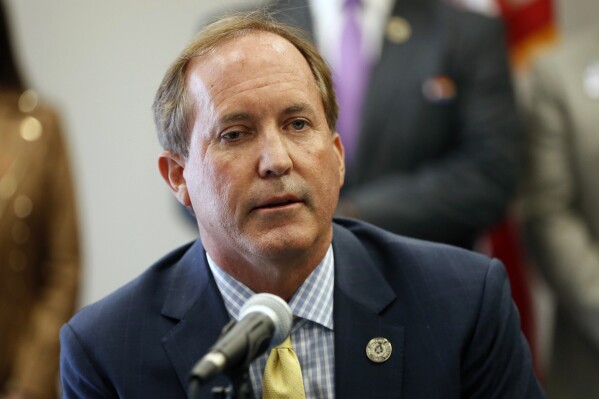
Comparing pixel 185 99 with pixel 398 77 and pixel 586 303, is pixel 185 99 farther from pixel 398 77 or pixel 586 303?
pixel 586 303

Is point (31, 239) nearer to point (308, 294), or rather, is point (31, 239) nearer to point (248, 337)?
point (308, 294)

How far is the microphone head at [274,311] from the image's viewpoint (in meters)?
2.13

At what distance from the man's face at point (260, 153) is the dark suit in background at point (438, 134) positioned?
1337 millimetres

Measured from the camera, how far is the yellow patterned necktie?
8.22 ft

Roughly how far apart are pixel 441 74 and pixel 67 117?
94.7 inches

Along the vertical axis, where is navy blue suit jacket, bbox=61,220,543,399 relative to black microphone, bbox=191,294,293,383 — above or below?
below

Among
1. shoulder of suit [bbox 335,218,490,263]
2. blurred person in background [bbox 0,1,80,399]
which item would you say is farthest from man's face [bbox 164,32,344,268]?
blurred person in background [bbox 0,1,80,399]

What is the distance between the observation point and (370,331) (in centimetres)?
262

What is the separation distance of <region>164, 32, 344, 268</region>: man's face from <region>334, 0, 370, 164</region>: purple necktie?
134cm

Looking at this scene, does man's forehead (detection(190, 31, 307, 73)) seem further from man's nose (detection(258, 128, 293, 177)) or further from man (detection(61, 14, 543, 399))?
man's nose (detection(258, 128, 293, 177))

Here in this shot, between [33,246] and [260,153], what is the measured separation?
6.15 ft

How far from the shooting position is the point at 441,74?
13.4ft

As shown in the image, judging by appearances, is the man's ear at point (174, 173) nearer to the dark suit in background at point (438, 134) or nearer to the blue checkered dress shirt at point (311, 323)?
the blue checkered dress shirt at point (311, 323)

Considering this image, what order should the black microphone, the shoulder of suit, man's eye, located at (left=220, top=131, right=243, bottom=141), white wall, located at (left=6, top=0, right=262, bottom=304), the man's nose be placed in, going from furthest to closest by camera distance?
white wall, located at (left=6, top=0, right=262, bottom=304), the shoulder of suit, man's eye, located at (left=220, top=131, right=243, bottom=141), the man's nose, the black microphone
